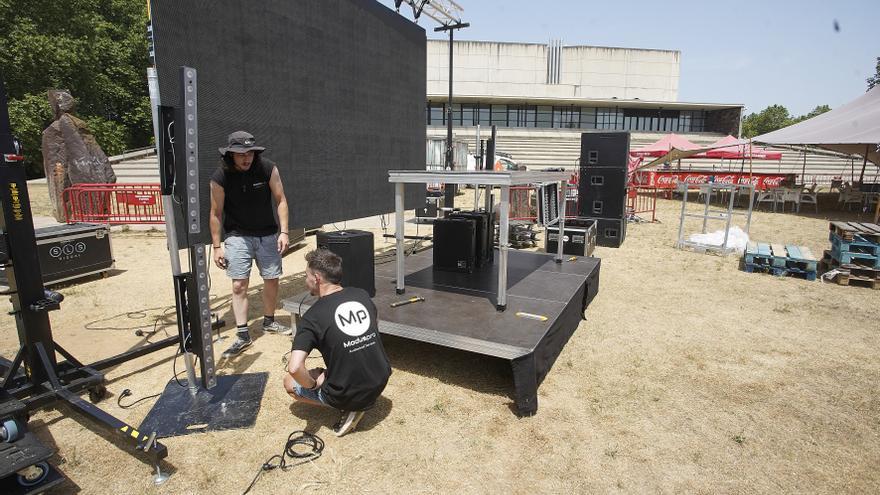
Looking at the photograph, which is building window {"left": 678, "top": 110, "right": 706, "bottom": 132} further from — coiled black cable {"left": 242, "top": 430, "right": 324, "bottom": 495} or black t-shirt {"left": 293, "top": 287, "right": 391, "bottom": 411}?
coiled black cable {"left": 242, "top": 430, "right": 324, "bottom": 495}

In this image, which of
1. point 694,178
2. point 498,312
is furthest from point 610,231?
point 694,178

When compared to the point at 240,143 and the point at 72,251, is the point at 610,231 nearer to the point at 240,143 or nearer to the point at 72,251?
the point at 240,143

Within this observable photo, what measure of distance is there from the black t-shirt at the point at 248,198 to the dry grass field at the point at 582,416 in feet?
4.36

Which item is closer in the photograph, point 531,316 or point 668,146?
point 531,316

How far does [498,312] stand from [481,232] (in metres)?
2.05

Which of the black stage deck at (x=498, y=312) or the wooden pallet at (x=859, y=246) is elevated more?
the wooden pallet at (x=859, y=246)

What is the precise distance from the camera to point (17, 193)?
320cm

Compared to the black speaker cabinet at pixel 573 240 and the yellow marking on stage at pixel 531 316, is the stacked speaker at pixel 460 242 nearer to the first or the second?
the yellow marking on stage at pixel 531 316

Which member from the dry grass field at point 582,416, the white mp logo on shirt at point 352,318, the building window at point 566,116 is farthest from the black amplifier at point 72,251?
the building window at point 566,116

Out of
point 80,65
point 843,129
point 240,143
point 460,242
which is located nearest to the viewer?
point 240,143

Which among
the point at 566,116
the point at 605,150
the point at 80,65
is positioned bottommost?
the point at 605,150

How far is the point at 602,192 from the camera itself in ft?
36.3

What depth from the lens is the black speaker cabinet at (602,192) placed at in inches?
428

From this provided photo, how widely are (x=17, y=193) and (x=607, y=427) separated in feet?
15.5
